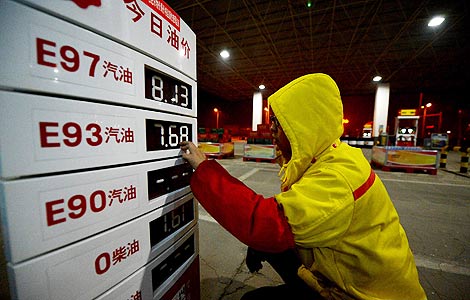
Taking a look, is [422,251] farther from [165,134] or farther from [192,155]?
[165,134]

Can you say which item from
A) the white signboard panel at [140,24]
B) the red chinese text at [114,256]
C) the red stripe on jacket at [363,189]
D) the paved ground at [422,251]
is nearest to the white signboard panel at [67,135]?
the white signboard panel at [140,24]

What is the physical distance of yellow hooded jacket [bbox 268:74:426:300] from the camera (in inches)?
31.3

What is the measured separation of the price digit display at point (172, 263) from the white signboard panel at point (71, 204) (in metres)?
0.38

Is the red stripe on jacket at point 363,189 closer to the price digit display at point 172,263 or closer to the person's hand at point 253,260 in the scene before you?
the person's hand at point 253,260

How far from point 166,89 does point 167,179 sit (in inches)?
20.7

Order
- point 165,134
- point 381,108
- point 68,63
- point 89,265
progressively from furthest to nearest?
point 381,108
point 165,134
point 89,265
point 68,63

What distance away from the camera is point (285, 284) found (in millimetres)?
1293

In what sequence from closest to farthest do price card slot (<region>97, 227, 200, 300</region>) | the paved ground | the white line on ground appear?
price card slot (<region>97, 227, 200, 300</region>), the paved ground, the white line on ground

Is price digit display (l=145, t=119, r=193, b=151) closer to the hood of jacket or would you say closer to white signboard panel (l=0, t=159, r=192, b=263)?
white signboard panel (l=0, t=159, r=192, b=263)

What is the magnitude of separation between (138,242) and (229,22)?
10005 millimetres

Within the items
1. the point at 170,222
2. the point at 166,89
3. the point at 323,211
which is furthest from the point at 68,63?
the point at 323,211

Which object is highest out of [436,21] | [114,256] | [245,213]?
[436,21]

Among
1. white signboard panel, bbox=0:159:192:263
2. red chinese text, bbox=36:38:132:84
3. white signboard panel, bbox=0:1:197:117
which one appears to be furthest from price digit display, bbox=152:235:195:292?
red chinese text, bbox=36:38:132:84

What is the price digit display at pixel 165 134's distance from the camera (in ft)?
3.38
